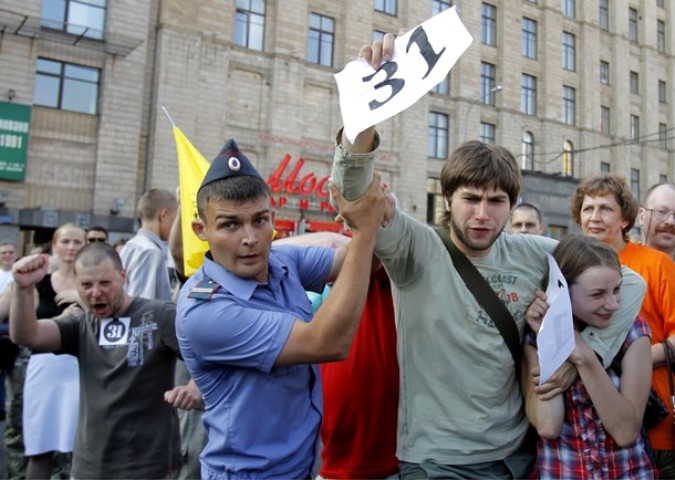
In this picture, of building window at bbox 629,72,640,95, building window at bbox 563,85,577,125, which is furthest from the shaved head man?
building window at bbox 629,72,640,95

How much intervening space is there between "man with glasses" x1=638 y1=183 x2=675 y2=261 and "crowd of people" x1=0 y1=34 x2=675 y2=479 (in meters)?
0.80

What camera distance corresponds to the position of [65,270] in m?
4.95

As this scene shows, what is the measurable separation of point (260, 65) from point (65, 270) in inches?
745

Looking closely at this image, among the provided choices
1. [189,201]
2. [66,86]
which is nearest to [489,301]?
[189,201]

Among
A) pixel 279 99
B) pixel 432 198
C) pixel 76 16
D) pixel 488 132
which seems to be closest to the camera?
pixel 76 16

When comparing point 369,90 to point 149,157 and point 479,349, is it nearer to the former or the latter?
point 479,349

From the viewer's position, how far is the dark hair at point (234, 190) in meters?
1.98

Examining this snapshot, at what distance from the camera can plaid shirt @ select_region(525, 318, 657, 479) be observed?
2143 mm

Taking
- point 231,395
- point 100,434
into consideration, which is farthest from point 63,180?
point 231,395

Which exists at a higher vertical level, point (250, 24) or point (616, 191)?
point (250, 24)

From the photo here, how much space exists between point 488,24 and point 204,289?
1202 inches

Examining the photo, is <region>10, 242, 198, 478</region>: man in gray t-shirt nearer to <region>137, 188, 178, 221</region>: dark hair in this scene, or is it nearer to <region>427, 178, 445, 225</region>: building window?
<region>137, 188, 178, 221</region>: dark hair

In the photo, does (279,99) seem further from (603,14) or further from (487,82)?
(603,14)

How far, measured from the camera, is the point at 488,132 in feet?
93.0
